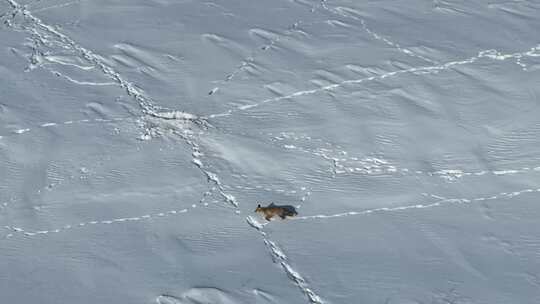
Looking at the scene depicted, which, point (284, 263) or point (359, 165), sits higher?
point (359, 165)

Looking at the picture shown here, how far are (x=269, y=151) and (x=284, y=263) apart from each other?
0.76 m

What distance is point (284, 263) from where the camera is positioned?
300cm

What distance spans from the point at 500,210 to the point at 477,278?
463mm

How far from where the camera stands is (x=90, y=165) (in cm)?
354

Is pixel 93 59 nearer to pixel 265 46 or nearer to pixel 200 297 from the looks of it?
pixel 265 46

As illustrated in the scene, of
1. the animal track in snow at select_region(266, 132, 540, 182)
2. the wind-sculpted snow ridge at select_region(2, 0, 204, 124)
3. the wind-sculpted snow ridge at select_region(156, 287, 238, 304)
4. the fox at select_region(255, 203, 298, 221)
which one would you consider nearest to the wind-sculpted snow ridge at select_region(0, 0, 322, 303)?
the wind-sculpted snow ridge at select_region(2, 0, 204, 124)

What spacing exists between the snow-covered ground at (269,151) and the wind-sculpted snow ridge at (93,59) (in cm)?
1

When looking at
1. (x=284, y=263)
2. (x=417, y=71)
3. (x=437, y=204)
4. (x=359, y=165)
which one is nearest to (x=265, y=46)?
(x=417, y=71)

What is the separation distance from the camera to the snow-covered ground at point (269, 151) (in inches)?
116

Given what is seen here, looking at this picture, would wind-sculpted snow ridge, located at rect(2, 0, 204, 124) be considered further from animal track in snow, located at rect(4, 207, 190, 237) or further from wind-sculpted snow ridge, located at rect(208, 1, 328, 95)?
animal track in snow, located at rect(4, 207, 190, 237)

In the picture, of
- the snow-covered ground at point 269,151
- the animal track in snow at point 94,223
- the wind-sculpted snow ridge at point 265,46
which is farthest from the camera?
the wind-sculpted snow ridge at point 265,46

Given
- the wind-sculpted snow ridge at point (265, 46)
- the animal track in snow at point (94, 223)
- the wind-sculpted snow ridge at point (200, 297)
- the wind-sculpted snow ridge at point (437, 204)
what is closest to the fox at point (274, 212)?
the wind-sculpted snow ridge at point (437, 204)

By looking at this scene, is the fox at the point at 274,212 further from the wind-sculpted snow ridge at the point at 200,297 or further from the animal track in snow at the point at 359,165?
the wind-sculpted snow ridge at the point at 200,297

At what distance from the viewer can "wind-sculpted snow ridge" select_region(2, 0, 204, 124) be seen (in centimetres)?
383
